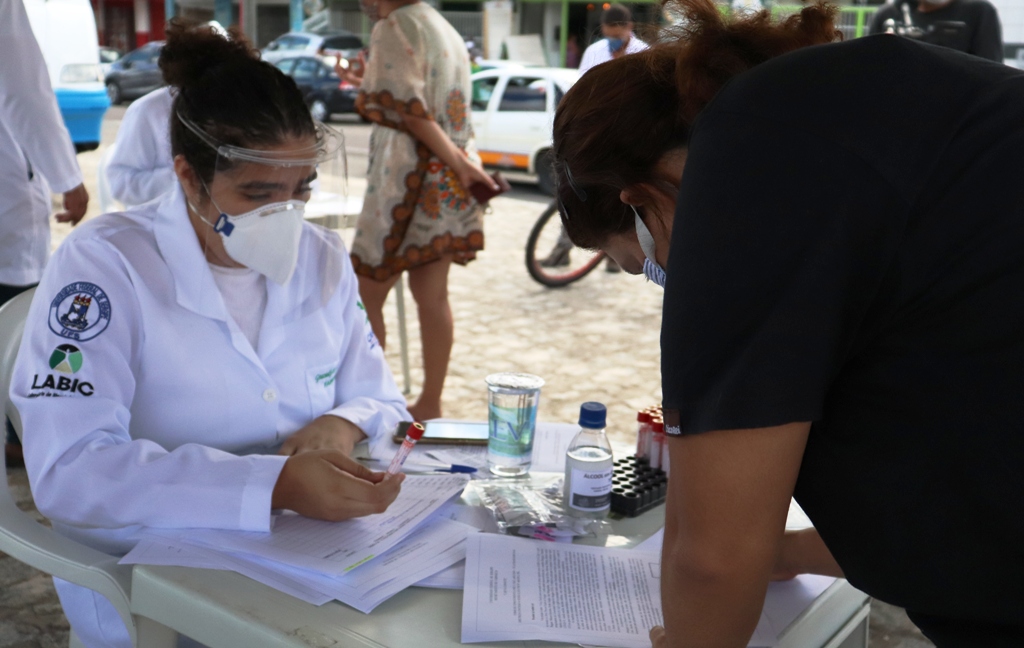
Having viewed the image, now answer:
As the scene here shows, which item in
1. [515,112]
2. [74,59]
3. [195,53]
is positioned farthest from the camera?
[515,112]

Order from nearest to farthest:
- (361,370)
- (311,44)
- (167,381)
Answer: (167,381)
(361,370)
(311,44)

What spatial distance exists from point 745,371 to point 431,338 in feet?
8.52

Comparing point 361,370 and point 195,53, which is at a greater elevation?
point 195,53

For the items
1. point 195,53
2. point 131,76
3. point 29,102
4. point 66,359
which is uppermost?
point 195,53

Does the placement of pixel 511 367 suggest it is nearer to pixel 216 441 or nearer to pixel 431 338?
pixel 431 338

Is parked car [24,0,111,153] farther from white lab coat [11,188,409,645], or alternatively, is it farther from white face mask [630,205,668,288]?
white face mask [630,205,668,288]

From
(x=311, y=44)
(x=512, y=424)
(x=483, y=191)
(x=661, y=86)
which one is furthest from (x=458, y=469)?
(x=311, y=44)

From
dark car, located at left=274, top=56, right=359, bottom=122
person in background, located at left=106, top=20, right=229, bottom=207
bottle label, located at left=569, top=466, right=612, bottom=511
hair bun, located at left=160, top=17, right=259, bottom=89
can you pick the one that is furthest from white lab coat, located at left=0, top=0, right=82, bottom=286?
dark car, located at left=274, top=56, right=359, bottom=122

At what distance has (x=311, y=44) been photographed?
52.7ft

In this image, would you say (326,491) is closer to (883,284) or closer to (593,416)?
(593,416)

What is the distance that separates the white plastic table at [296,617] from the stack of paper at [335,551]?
0.02m

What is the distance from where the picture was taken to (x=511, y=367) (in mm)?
4250

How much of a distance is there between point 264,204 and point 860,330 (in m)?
1.05

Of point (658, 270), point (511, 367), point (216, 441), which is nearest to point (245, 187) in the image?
point (216, 441)
